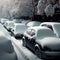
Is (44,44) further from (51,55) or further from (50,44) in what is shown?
(51,55)

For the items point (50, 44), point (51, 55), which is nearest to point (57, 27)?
point (50, 44)

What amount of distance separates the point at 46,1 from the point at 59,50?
2012 centimetres

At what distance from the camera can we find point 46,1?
3059cm

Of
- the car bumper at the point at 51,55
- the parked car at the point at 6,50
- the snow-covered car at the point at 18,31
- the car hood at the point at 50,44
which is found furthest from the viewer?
the snow-covered car at the point at 18,31

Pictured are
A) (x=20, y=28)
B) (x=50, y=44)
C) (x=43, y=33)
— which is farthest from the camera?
(x=20, y=28)

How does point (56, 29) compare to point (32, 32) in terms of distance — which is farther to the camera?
point (56, 29)

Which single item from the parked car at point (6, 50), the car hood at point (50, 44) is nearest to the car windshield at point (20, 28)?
the car hood at point (50, 44)

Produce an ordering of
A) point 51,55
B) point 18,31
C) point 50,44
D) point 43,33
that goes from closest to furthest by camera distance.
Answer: point 51,55, point 50,44, point 43,33, point 18,31

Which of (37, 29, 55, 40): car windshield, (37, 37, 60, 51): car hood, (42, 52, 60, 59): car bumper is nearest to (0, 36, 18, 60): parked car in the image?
(42, 52, 60, 59): car bumper

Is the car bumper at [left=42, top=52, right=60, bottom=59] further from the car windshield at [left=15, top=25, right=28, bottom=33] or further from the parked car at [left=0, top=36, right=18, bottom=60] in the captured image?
the car windshield at [left=15, top=25, right=28, bottom=33]

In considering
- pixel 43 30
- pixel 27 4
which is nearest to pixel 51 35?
pixel 43 30

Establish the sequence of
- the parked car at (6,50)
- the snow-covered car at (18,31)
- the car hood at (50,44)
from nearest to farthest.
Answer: the parked car at (6,50)
the car hood at (50,44)
the snow-covered car at (18,31)

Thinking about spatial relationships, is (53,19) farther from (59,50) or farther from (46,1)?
(59,50)

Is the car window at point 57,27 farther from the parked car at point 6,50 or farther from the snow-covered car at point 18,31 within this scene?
the parked car at point 6,50
